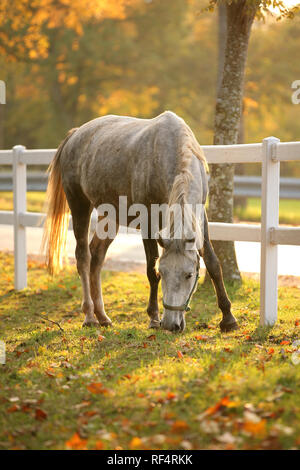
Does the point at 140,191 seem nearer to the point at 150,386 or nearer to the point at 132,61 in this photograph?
the point at 150,386

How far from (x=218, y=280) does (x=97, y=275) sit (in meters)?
1.48

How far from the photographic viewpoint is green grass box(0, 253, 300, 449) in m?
3.16

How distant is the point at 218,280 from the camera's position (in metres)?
5.38

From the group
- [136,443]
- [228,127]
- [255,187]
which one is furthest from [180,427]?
[255,187]

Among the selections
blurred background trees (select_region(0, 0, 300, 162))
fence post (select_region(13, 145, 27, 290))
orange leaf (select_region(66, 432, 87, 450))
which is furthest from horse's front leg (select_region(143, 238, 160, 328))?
blurred background trees (select_region(0, 0, 300, 162))

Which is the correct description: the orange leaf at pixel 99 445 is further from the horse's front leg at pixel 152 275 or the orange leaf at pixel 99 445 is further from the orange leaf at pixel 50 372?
the horse's front leg at pixel 152 275

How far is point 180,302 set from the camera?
4.33 meters

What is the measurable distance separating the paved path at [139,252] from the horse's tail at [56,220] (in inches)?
121

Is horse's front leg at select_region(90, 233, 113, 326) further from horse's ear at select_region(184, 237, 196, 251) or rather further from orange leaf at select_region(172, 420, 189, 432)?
orange leaf at select_region(172, 420, 189, 432)

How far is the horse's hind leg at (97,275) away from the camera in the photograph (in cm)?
616

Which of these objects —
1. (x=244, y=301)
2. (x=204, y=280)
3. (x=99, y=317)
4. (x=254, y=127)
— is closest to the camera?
Result: (x=99, y=317)
